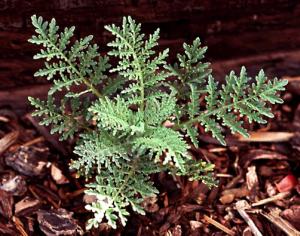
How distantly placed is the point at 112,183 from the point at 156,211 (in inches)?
11.7

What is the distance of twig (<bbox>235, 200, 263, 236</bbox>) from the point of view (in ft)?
5.89

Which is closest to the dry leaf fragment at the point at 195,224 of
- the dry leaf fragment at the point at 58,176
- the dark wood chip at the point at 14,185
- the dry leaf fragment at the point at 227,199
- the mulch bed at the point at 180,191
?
the mulch bed at the point at 180,191

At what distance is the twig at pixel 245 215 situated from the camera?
1795 millimetres

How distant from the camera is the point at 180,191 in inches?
75.0

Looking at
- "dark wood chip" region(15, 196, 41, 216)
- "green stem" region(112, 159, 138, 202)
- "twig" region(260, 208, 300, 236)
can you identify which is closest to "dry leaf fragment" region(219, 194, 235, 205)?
"twig" region(260, 208, 300, 236)

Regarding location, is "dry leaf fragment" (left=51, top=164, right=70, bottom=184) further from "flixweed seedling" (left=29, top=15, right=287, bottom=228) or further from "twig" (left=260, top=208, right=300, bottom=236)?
"twig" (left=260, top=208, right=300, bottom=236)

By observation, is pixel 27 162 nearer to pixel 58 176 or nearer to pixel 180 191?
pixel 58 176

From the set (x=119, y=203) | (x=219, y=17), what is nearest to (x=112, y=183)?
(x=119, y=203)

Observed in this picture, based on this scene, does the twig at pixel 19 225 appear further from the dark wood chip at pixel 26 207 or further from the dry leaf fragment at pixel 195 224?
the dry leaf fragment at pixel 195 224

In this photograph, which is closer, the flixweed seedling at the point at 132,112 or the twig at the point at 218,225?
the flixweed seedling at the point at 132,112

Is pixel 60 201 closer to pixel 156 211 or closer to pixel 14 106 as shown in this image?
pixel 156 211

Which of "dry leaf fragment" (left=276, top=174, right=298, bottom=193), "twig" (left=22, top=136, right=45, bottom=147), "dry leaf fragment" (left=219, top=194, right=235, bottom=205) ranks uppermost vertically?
"twig" (left=22, top=136, right=45, bottom=147)

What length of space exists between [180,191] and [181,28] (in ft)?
2.05

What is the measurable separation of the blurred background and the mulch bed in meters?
0.21
